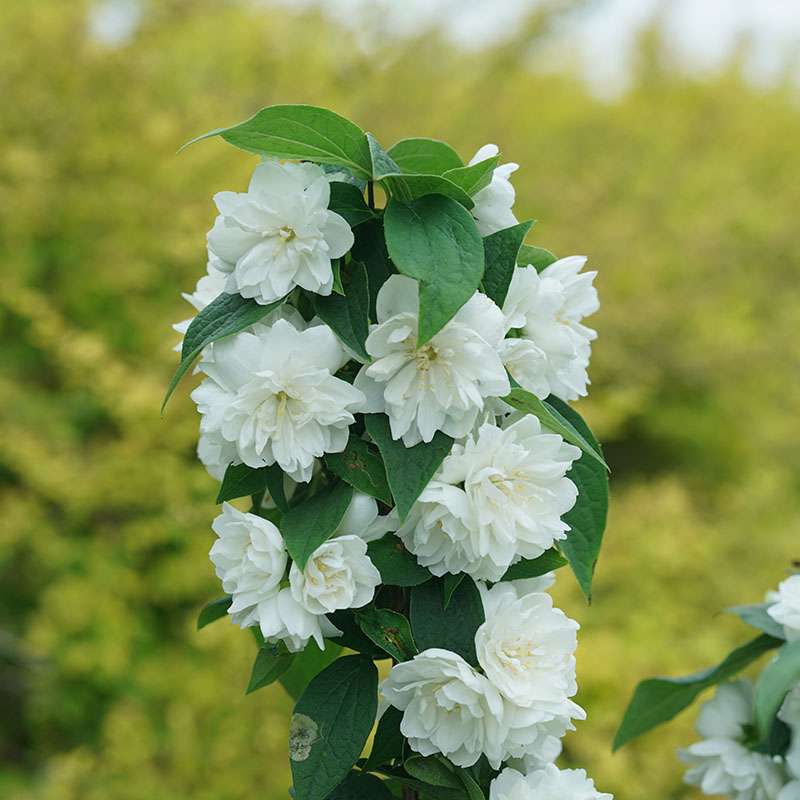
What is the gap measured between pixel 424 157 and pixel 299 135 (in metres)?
0.10

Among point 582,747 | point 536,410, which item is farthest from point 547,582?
point 582,747

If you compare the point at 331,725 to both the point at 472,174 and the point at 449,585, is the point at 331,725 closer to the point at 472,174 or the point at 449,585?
the point at 449,585

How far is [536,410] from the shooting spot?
68cm

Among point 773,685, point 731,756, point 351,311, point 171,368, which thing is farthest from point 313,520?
point 171,368

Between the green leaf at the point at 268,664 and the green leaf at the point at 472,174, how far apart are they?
14.4 inches

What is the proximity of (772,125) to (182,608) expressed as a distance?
4113mm

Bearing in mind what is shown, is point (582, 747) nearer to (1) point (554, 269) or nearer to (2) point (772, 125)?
(1) point (554, 269)

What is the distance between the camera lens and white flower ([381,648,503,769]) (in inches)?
25.2

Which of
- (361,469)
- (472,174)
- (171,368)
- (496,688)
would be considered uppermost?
(171,368)

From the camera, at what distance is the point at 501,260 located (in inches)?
28.2

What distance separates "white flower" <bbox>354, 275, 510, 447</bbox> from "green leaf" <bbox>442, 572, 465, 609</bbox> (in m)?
0.10

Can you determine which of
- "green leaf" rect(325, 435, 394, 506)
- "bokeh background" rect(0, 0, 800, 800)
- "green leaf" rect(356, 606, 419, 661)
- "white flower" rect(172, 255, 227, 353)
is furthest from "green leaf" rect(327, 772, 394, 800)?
"bokeh background" rect(0, 0, 800, 800)

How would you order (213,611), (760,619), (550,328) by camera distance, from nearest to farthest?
(550,328) → (213,611) → (760,619)

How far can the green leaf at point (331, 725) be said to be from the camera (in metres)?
0.68
